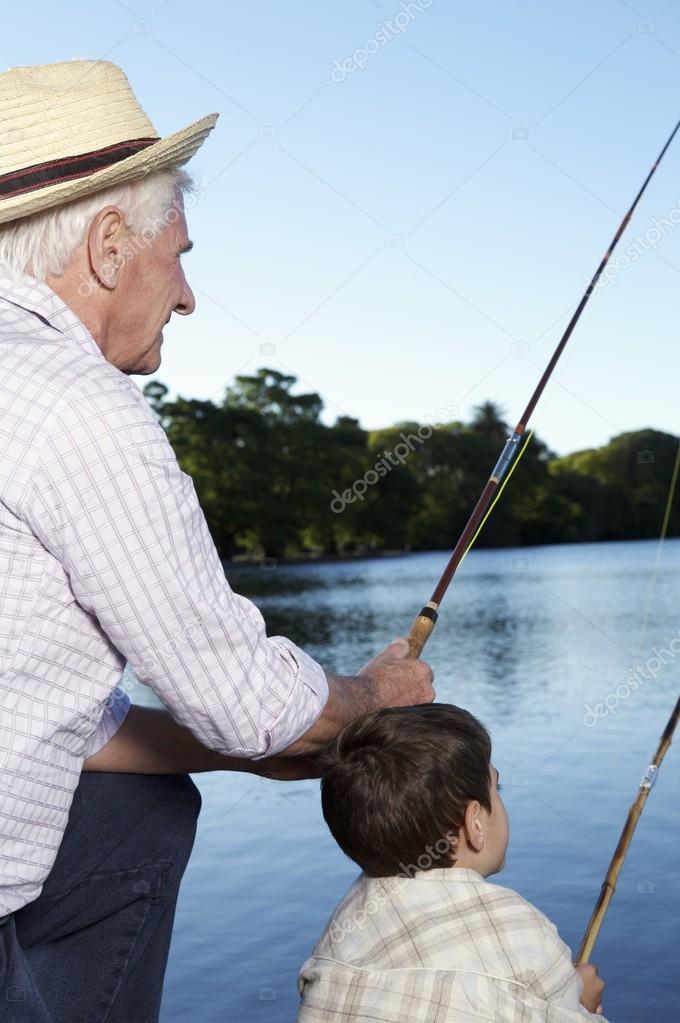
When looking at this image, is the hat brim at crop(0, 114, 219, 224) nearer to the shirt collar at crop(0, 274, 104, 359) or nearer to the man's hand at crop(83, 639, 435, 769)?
the shirt collar at crop(0, 274, 104, 359)

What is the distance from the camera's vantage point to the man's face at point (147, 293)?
193 centimetres

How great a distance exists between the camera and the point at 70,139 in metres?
1.86

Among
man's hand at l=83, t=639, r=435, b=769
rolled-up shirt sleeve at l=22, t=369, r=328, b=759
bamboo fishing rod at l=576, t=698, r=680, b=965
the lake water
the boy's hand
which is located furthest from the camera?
the lake water

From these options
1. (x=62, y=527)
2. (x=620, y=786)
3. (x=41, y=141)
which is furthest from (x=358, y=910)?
(x=620, y=786)

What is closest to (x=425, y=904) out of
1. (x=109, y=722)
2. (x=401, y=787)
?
(x=401, y=787)

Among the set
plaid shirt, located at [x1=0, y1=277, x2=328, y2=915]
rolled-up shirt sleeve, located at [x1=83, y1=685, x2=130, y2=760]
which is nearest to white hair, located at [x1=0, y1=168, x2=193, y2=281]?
plaid shirt, located at [x1=0, y1=277, x2=328, y2=915]

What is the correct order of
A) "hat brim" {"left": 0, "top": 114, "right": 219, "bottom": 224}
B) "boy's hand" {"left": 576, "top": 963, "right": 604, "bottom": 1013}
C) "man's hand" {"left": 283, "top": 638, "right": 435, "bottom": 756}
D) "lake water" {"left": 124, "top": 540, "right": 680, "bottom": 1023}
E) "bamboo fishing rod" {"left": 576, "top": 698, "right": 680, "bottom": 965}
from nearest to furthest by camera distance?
"hat brim" {"left": 0, "top": 114, "right": 219, "bottom": 224}
"man's hand" {"left": 283, "top": 638, "right": 435, "bottom": 756}
"boy's hand" {"left": 576, "top": 963, "right": 604, "bottom": 1013}
"bamboo fishing rod" {"left": 576, "top": 698, "right": 680, "bottom": 965}
"lake water" {"left": 124, "top": 540, "right": 680, "bottom": 1023}

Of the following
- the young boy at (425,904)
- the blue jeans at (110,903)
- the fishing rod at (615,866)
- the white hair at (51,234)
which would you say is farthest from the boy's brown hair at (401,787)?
the white hair at (51,234)

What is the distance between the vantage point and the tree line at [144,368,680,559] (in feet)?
173

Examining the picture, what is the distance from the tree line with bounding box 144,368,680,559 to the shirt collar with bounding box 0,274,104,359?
A: 39.7 meters

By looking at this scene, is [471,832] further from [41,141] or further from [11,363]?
[41,141]

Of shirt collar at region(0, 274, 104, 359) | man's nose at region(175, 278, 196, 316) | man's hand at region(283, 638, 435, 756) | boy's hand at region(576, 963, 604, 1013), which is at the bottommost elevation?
boy's hand at region(576, 963, 604, 1013)

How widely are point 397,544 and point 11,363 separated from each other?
6278cm

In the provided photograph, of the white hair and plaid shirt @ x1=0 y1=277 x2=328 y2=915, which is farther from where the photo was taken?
the white hair
